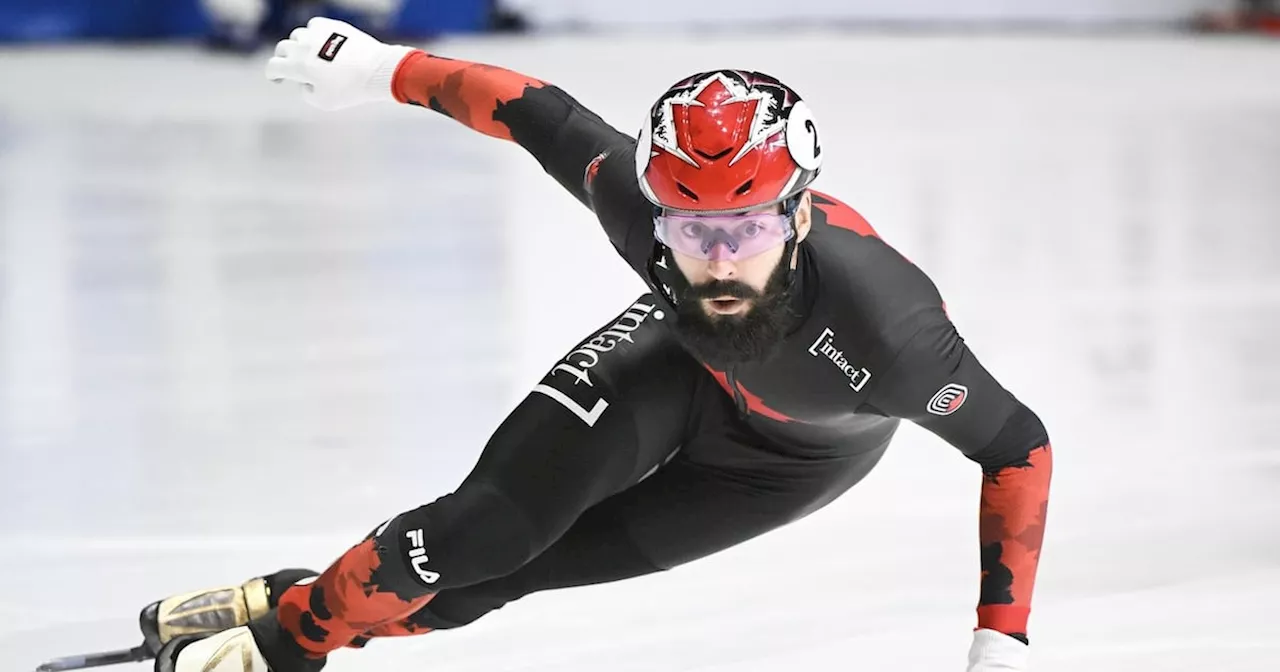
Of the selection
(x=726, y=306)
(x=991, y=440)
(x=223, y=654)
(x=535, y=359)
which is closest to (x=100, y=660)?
(x=223, y=654)

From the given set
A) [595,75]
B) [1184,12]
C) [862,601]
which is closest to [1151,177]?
[595,75]

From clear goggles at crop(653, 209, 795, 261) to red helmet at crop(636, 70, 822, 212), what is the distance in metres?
0.02

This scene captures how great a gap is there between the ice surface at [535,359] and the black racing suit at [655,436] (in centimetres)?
41

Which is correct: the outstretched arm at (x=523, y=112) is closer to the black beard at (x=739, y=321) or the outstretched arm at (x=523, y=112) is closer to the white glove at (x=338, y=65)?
the white glove at (x=338, y=65)

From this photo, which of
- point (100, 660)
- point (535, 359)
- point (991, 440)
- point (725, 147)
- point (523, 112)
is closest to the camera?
point (725, 147)

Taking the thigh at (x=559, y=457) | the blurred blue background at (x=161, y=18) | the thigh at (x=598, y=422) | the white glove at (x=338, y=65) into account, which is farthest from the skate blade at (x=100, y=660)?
the blurred blue background at (x=161, y=18)

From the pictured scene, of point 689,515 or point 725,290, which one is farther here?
point 689,515

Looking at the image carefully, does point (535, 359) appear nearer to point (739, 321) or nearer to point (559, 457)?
point (559, 457)

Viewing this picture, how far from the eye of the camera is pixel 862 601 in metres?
3.55

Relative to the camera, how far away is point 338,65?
3.23m

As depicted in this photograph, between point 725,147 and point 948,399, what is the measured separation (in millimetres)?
509

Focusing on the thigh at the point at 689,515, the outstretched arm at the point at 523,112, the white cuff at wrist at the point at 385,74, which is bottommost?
the thigh at the point at 689,515

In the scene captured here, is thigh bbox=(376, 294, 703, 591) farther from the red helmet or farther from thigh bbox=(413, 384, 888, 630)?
the red helmet

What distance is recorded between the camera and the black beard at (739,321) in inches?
101
